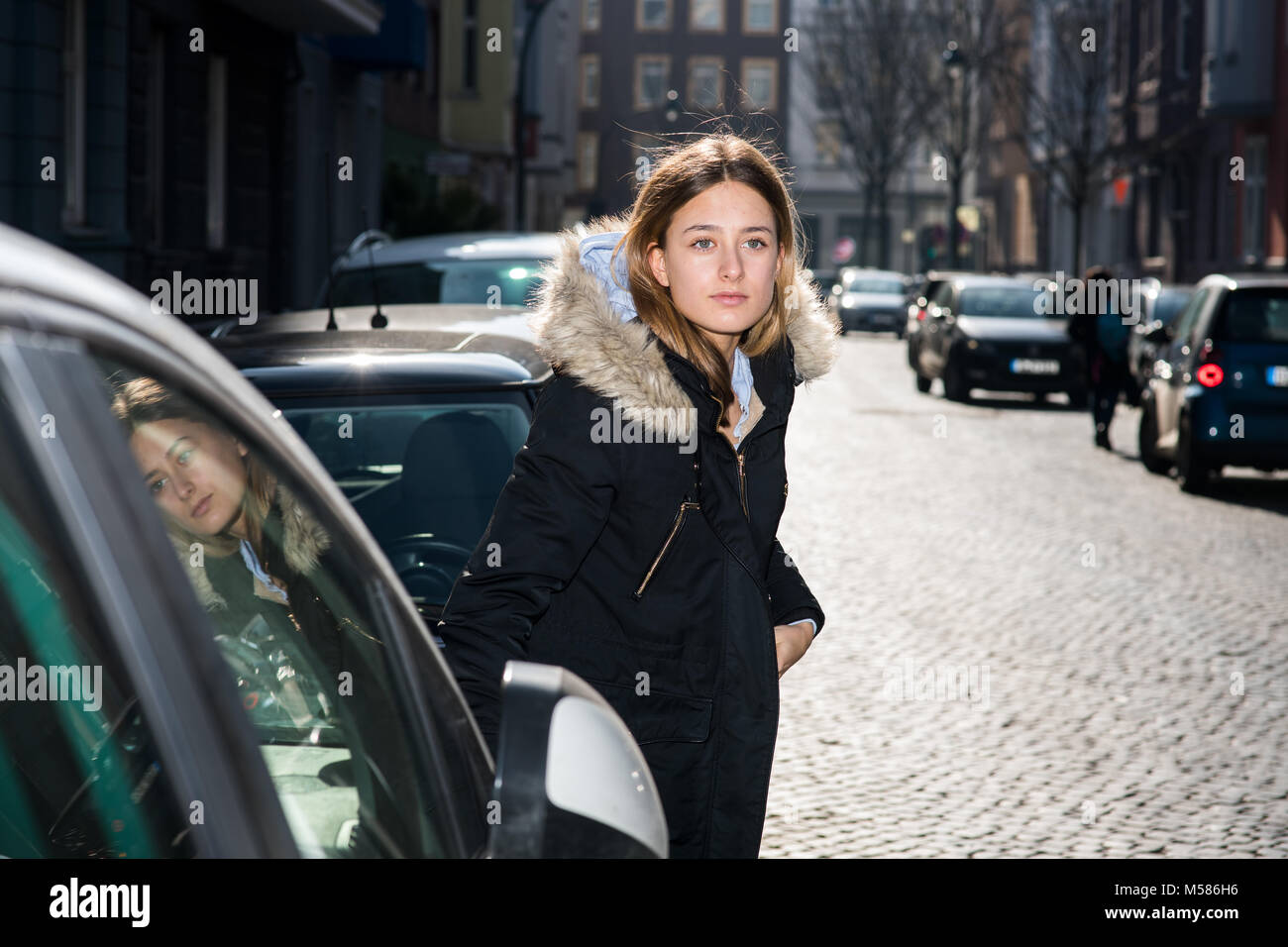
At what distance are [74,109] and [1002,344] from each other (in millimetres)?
12769

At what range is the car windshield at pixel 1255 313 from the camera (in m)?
14.6

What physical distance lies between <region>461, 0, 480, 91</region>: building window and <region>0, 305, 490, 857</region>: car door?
37.6m

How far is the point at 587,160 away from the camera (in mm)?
92062

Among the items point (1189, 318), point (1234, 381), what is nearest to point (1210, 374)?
point (1234, 381)

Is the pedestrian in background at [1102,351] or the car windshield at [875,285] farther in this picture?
the car windshield at [875,285]

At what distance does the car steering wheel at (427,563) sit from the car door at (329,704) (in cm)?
224

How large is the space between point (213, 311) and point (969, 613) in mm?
10673

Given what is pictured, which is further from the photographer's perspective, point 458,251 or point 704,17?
point 704,17

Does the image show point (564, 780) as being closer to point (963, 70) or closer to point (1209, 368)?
point (1209, 368)

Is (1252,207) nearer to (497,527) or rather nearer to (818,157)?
(497,527)

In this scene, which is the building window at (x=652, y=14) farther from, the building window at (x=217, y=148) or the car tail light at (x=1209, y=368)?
the car tail light at (x=1209, y=368)

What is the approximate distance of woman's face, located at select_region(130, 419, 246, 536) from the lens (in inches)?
64.1

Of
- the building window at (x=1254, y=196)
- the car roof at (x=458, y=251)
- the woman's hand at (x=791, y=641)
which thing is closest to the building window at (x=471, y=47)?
the building window at (x=1254, y=196)
